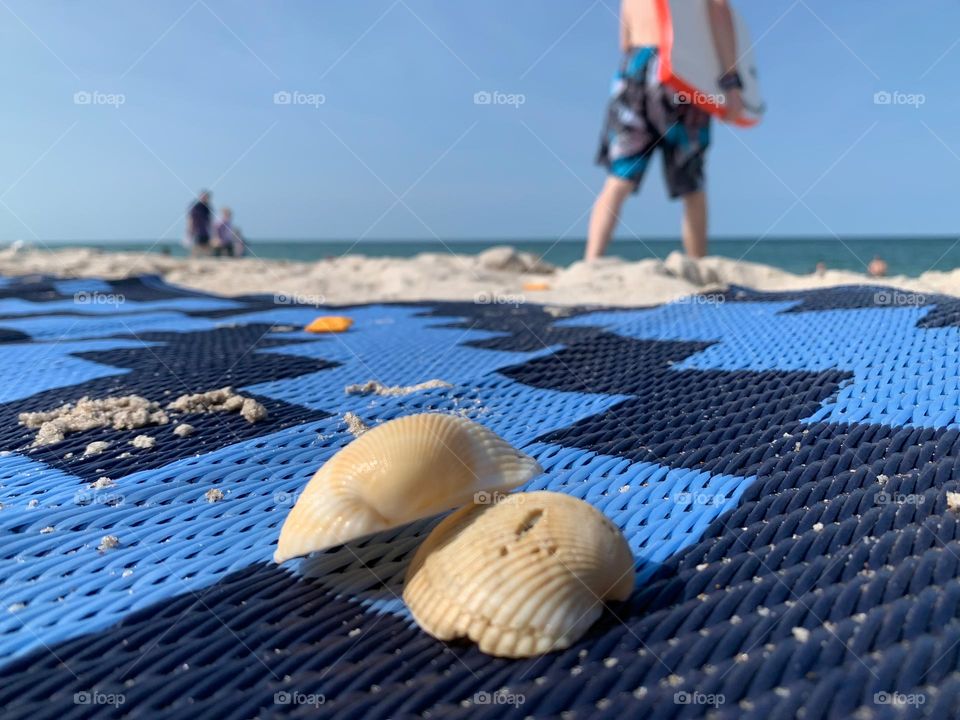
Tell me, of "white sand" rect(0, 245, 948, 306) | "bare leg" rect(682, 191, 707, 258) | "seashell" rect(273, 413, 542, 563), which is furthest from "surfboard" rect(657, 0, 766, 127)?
"seashell" rect(273, 413, 542, 563)

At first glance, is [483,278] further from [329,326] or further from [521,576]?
[521,576]

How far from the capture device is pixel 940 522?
843 mm

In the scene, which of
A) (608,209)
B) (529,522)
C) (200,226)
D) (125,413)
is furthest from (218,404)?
(200,226)

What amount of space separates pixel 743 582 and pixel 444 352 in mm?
1447

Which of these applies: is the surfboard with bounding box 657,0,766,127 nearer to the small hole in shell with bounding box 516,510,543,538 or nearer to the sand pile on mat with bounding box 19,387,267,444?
the sand pile on mat with bounding box 19,387,267,444

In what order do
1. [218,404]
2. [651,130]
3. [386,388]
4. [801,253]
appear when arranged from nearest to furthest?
[218,404] → [386,388] → [651,130] → [801,253]

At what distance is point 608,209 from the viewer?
4.44 m

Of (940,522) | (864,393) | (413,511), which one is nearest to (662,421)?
(864,393)

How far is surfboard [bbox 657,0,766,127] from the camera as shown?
4.21m

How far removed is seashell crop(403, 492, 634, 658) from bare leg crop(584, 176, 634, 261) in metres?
3.85

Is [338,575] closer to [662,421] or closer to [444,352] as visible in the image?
[662,421]

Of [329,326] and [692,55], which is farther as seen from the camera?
[692,55]

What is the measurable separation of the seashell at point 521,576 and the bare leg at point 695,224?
4.16 metres

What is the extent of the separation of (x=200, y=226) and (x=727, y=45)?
25.3 ft
